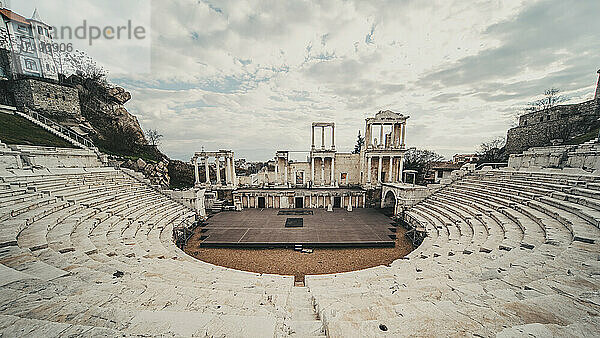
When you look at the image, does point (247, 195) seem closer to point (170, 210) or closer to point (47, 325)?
point (170, 210)

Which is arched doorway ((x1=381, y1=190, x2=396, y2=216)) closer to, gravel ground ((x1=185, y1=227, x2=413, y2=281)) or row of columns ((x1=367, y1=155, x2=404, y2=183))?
row of columns ((x1=367, y1=155, x2=404, y2=183))

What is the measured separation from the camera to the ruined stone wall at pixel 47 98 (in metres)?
23.2

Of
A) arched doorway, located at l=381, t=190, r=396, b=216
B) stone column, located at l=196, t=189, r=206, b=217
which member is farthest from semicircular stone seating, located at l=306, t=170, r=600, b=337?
stone column, located at l=196, t=189, r=206, b=217

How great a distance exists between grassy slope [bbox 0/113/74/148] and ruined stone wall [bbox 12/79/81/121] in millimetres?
7424

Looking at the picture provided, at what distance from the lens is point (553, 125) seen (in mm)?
24891

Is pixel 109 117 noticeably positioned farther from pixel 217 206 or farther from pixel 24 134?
pixel 217 206

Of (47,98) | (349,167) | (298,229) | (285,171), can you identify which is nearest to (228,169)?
(285,171)

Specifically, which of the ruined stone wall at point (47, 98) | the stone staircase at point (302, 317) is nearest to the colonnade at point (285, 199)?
the stone staircase at point (302, 317)

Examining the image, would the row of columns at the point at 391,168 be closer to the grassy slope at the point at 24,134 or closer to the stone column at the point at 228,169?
the stone column at the point at 228,169

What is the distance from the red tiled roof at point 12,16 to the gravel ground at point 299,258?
170 ft

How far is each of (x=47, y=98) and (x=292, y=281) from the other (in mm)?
37955

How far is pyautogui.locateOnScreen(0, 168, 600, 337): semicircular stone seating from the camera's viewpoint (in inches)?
98.9

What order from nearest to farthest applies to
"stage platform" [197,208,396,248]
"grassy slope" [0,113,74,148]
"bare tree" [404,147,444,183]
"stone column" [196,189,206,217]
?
"stage platform" [197,208,396,248] → "grassy slope" [0,113,74,148] → "stone column" [196,189,206,217] → "bare tree" [404,147,444,183]

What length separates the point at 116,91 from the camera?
107 feet
